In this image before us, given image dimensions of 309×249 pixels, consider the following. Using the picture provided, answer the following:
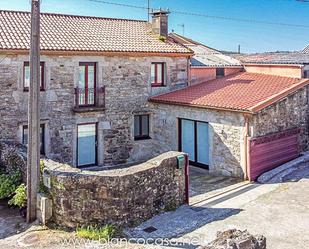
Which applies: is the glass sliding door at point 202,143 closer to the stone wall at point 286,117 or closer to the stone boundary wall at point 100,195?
the stone wall at point 286,117

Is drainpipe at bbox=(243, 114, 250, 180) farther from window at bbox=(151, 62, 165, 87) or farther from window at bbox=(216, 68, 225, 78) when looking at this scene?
window at bbox=(216, 68, 225, 78)

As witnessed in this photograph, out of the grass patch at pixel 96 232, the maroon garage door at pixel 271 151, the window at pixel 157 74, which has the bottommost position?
the grass patch at pixel 96 232

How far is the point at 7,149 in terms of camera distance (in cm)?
1489

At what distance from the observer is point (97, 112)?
1833cm

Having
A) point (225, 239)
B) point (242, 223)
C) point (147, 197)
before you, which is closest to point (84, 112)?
point (147, 197)

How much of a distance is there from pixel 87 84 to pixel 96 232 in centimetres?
949

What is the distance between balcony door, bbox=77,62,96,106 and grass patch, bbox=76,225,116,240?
871 cm

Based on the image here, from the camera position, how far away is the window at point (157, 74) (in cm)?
2014

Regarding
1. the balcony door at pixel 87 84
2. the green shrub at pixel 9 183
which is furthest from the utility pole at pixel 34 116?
the balcony door at pixel 87 84

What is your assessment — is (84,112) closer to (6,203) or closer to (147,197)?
(6,203)

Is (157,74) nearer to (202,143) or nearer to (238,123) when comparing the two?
(202,143)

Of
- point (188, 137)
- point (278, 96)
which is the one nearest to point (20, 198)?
point (188, 137)

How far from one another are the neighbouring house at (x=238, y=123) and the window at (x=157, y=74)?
3.01ft

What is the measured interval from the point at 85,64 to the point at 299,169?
10.5 meters
